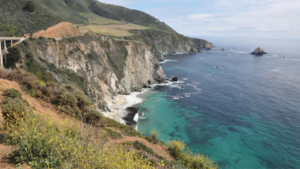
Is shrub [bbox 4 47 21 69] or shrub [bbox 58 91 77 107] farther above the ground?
shrub [bbox 4 47 21 69]

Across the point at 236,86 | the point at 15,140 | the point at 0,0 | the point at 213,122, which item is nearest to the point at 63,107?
the point at 15,140

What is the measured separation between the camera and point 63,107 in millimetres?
15047

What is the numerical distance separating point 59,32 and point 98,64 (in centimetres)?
1299

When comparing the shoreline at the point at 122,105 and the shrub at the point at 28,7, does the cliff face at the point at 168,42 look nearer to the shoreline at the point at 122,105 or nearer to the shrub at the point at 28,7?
the shoreline at the point at 122,105

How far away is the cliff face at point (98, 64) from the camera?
34381mm

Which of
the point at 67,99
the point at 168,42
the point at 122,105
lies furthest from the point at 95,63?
the point at 168,42

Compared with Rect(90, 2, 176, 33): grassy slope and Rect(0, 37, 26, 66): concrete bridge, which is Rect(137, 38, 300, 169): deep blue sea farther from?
Rect(90, 2, 176, 33): grassy slope

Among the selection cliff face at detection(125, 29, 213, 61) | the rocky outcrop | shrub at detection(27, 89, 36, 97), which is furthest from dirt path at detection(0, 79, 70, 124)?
cliff face at detection(125, 29, 213, 61)

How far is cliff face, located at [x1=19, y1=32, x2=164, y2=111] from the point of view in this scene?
113ft

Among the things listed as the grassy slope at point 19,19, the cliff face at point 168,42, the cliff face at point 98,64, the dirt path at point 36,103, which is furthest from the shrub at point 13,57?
the cliff face at point 168,42

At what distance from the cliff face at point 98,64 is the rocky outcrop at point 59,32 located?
10.4 ft

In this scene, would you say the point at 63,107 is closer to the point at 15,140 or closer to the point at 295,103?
the point at 15,140

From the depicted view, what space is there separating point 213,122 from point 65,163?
1484 inches

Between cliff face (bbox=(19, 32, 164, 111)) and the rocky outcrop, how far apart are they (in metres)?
3.16
